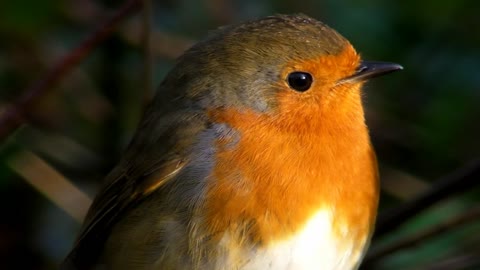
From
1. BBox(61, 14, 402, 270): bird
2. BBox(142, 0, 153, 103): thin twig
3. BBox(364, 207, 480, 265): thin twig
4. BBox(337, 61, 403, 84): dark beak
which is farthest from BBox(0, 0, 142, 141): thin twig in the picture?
BBox(364, 207, 480, 265): thin twig

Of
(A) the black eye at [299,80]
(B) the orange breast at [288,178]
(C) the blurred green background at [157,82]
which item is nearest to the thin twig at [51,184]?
(C) the blurred green background at [157,82]

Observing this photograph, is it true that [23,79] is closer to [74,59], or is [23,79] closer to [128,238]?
[74,59]

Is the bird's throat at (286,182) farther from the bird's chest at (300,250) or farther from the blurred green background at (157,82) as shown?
the blurred green background at (157,82)

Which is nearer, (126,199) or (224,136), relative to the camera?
(224,136)

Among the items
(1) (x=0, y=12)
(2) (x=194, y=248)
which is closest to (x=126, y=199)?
(2) (x=194, y=248)

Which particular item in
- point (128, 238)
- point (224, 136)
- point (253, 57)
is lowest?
point (128, 238)

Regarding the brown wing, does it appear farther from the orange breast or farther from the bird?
the orange breast

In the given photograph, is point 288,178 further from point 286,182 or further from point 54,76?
point 54,76
